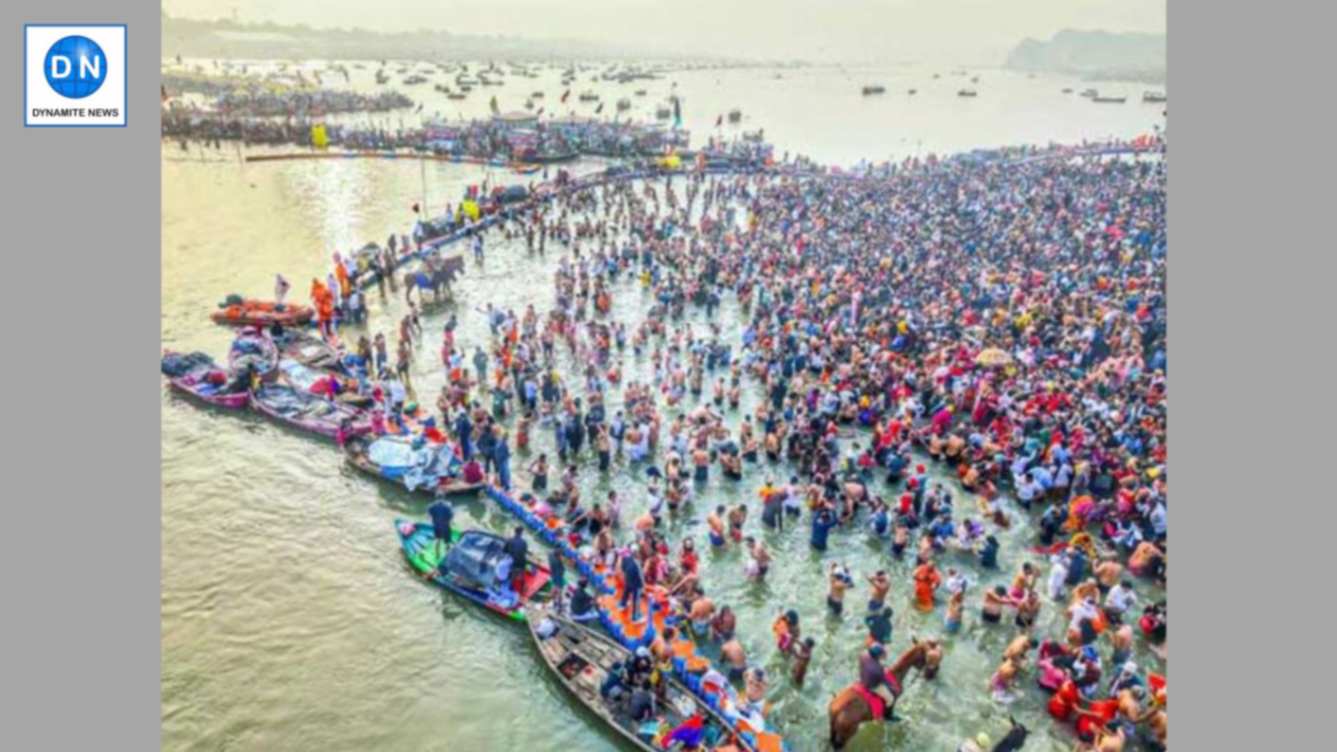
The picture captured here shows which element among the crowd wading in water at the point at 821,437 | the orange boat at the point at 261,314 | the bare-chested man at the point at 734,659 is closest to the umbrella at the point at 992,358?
the crowd wading in water at the point at 821,437

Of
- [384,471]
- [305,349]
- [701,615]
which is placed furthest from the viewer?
[305,349]

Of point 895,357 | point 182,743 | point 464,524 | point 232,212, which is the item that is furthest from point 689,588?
point 232,212

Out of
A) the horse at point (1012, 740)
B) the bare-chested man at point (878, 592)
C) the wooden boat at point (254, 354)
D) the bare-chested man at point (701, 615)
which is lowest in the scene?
the horse at point (1012, 740)

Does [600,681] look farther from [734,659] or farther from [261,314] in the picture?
[261,314]

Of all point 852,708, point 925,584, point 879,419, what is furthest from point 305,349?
point 852,708

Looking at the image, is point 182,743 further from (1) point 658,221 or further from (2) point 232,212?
(2) point 232,212
